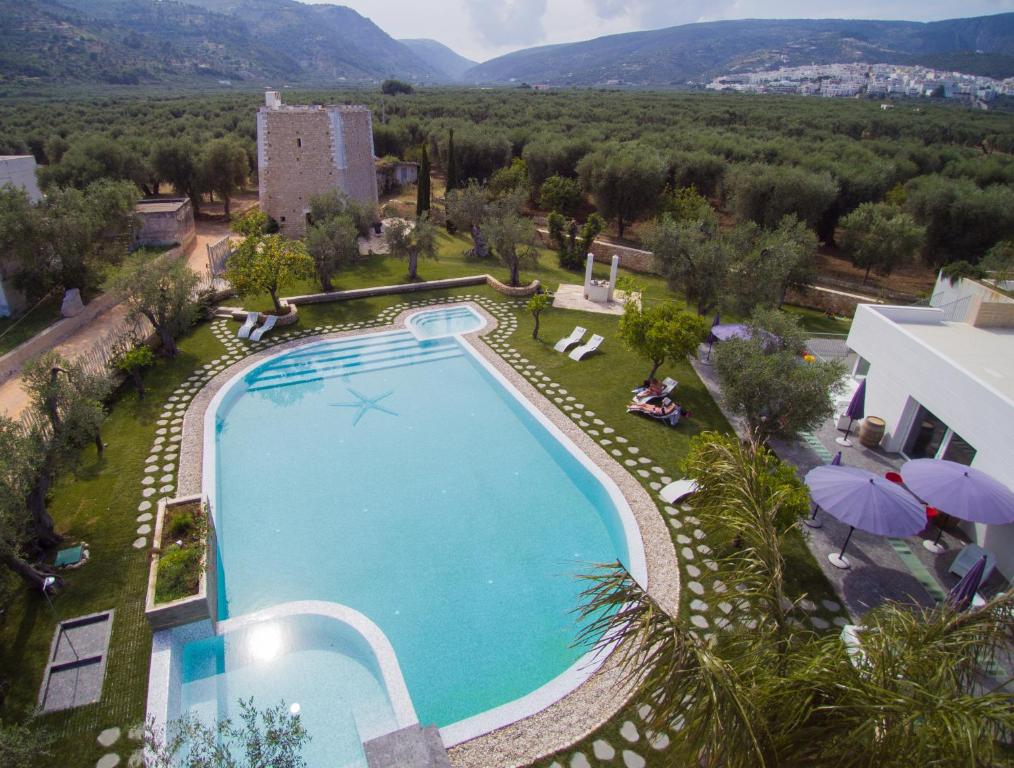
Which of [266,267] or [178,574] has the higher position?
[266,267]

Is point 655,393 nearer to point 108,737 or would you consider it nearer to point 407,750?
point 407,750

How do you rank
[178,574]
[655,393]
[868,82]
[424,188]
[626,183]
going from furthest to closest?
[868,82]
[626,183]
[424,188]
[655,393]
[178,574]

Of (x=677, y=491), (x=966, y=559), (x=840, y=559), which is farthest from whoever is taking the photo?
(x=677, y=491)

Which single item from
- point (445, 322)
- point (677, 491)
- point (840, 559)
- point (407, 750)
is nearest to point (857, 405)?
point (840, 559)

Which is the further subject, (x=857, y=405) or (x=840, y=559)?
(x=857, y=405)

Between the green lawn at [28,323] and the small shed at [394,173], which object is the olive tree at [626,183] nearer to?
the small shed at [394,173]

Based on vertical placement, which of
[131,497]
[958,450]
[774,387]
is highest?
[774,387]
